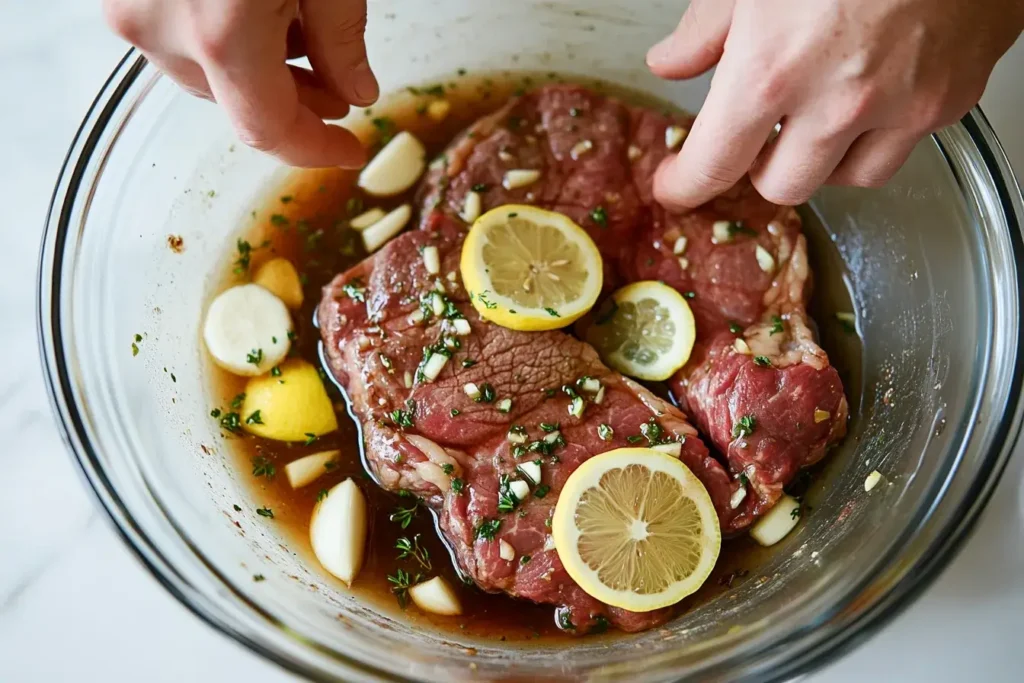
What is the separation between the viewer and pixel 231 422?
260 centimetres

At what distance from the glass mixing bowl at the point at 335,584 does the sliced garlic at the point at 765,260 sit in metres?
0.38

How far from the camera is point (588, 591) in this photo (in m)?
2.17

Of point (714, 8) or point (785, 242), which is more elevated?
point (714, 8)

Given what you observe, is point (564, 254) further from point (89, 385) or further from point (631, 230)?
point (89, 385)

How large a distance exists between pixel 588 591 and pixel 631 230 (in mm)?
1204

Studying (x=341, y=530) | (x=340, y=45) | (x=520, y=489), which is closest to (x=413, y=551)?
(x=341, y=530)

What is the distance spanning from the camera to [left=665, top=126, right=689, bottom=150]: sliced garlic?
2.74 meters

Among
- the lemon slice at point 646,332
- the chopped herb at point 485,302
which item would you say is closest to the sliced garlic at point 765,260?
the lemon slice at point 646,332

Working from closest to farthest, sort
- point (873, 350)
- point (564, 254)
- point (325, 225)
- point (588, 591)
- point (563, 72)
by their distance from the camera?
1. point (588, 591)
2. point (564, 254)
3. point (873, 350)
4. point (325, 225)
5. point (563, 72)

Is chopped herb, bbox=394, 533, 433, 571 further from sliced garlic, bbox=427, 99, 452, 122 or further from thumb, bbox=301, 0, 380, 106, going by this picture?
sliced garlic, bbox=427, 99, 452, 122

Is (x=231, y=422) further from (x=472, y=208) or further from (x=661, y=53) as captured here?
(x=661, y=53)

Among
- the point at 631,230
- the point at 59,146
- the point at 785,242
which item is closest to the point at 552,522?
the point at 631,230

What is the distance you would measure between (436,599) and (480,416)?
58 cm

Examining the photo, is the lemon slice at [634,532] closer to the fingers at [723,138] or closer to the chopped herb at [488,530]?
the chopped herb at [488,530]
